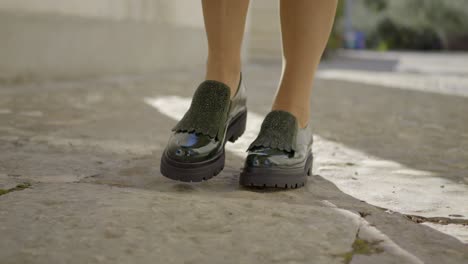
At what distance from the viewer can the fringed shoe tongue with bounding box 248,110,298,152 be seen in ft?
3.83

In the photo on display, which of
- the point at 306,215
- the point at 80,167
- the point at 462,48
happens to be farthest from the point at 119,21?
the point at 462,48

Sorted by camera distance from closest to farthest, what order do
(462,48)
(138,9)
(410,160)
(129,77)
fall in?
(410,160), (129,77), (138,9), (462,48)

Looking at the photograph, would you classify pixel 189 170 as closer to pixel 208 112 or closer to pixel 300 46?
pixel 208 112

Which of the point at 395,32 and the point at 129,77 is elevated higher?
the point at 129,77

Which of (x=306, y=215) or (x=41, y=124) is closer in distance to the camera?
(x=306, y=215)

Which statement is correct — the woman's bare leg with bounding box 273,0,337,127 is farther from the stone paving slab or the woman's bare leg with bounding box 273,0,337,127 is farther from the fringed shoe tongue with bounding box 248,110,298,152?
the stone paving slab

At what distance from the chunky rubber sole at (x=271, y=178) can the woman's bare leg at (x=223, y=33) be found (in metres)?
0.24

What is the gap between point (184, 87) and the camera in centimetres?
354

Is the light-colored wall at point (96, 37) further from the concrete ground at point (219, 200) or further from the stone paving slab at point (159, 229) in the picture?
the stone paving slab at point (159, 229)

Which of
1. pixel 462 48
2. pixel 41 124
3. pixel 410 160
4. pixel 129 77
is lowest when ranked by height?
pixel 462 48

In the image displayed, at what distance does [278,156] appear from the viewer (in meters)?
1.15

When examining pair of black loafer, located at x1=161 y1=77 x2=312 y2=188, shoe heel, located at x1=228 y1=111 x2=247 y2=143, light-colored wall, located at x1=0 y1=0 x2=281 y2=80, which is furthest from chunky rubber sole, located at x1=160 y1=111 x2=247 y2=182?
light-colored wall, located at x1=0 y1=0 x2=281 y2=80

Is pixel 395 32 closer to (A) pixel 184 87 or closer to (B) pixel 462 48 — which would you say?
(B) pixel 462 48

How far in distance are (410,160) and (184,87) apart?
7.20 ft
